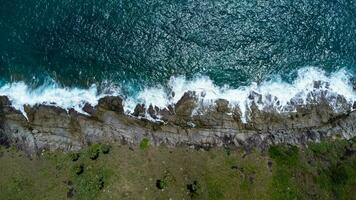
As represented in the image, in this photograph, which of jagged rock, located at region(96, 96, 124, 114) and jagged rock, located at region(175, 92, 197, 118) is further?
jagged rock, located at region(96, 96, 124, 114)

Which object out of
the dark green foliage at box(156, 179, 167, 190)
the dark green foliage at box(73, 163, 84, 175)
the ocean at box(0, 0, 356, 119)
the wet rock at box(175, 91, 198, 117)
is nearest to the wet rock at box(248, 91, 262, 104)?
the ocean at box(0, 0, 356, 119)

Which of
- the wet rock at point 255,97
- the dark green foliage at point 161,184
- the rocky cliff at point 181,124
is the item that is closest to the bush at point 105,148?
the rocky cliff at point 181,124

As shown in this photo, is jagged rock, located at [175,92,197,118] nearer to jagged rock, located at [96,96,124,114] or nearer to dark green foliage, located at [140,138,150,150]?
dark green foliage, located at [140,138,150,150]

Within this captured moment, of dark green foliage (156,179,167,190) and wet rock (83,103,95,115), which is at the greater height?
wet rock (83,103,95,115)

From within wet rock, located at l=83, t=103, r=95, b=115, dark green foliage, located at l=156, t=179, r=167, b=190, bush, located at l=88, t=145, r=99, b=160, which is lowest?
dark green foliage, located at l=156, t=179, r=167, b=190

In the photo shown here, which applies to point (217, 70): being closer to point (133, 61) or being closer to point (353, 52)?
point (133, 61)

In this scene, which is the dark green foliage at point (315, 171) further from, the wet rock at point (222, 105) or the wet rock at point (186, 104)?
the wet rock at point (186, 104)

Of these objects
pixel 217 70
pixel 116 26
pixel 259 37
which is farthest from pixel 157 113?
pixel 259 37
